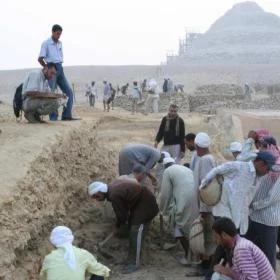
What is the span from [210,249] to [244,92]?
102 ft

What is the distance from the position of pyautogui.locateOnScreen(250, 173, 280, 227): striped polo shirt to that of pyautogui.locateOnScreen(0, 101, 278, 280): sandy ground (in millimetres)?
1501

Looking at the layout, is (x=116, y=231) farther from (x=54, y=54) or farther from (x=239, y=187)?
(x=54, y=54)

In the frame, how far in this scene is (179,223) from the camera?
7.11 meters

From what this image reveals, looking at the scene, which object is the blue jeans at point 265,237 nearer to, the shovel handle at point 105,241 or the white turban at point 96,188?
the white turban at point 96,188

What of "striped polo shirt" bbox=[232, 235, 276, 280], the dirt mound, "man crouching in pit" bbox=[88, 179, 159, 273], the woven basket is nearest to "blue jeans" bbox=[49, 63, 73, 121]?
the dirt mound

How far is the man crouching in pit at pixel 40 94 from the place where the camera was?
28.6 ft

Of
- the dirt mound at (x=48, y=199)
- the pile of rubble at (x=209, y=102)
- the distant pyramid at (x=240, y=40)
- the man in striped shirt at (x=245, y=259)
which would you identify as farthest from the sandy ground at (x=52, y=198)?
the distant pyramid at (x=240, y=40)

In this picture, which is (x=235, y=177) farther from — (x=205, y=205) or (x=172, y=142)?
(x=172, y=142)

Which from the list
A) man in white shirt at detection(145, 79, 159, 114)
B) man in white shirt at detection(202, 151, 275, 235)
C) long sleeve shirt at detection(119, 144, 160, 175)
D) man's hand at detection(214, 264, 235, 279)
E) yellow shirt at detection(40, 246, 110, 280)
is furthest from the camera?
man in white shirt at detection(145, 79, 159, 114)

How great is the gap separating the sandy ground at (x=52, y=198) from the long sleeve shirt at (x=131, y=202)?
580 millimetres

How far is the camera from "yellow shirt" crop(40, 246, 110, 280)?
14.9ft

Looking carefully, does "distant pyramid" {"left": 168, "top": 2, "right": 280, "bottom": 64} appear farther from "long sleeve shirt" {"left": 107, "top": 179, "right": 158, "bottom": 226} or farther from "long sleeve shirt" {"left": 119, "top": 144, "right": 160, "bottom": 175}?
"long sleeve shirt" {"left": 107, "top": 179, "right": 158, "bottom": 226}

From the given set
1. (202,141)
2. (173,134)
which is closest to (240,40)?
(173,134)

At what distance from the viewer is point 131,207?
22.5 feet
